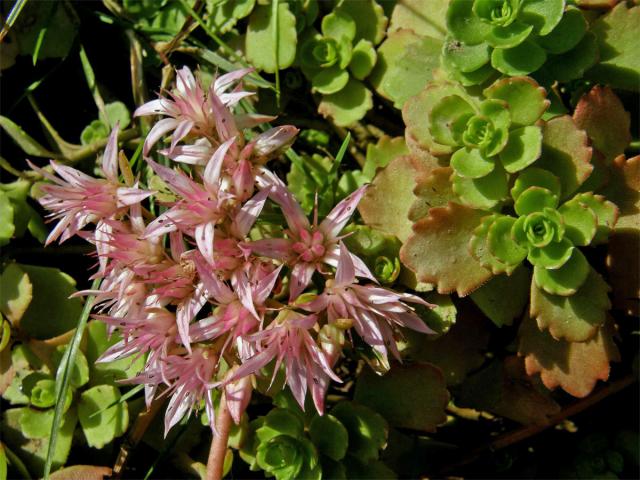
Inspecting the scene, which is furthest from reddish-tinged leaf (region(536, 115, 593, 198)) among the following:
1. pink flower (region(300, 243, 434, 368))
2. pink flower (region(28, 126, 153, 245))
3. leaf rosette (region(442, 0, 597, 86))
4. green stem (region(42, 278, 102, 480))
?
green stem (region(42, 278, 102, 480))

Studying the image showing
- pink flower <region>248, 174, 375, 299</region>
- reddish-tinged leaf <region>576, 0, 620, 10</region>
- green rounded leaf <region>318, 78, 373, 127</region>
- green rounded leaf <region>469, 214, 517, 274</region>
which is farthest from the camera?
green rounded leaf <region>318, 78, 373, 127</region>

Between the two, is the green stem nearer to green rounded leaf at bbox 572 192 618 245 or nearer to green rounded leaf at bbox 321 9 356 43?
green rounded leaf at bbox 321 9 356 43

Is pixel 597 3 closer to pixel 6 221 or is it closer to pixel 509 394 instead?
pixel 509 394

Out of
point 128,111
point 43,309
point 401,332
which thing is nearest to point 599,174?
point 401,332

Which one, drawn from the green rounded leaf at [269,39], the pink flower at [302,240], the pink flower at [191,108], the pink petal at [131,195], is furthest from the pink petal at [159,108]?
the green rounded leaf at [269,39]

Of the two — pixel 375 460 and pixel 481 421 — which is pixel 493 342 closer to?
pixel 481 421

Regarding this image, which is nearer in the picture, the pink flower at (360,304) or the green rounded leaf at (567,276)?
the pink flower at (360,304)

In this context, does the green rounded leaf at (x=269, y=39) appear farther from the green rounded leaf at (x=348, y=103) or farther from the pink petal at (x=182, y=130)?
the pink petal at (x=182, y=130)
